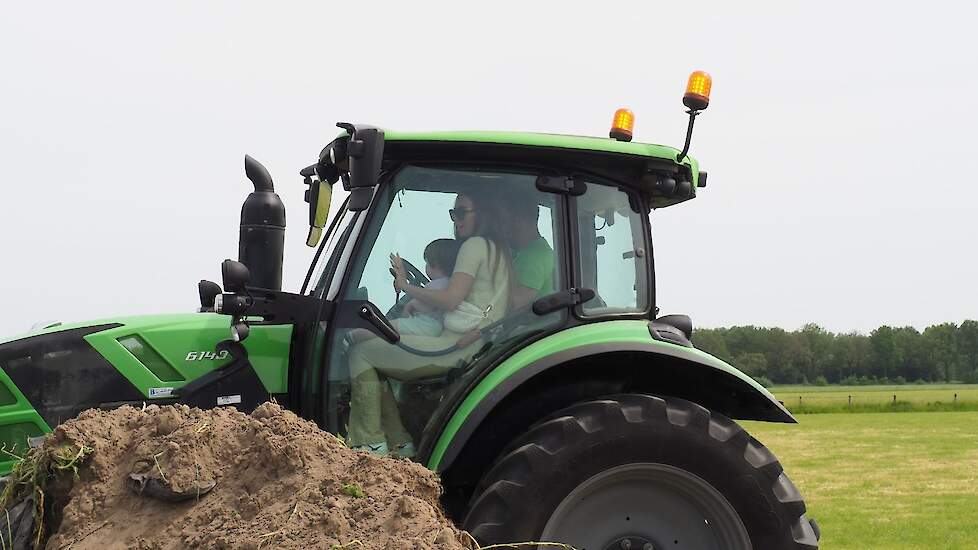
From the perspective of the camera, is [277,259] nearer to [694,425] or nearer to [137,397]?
[137,397]

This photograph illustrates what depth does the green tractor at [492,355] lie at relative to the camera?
14.2 feet

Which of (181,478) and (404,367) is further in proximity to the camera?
(404,367)

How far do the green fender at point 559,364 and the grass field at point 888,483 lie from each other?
7.46m

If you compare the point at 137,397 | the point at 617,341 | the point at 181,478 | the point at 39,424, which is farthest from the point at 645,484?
the point at 39,424

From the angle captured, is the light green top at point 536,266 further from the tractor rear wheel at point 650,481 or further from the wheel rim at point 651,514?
the wheel rim at point 651,514

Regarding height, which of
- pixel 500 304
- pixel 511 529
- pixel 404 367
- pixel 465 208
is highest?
pixel 465 208

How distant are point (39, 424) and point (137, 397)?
46 centimetres

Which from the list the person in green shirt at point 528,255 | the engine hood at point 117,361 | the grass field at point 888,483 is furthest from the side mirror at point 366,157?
the grass field at point 888,483

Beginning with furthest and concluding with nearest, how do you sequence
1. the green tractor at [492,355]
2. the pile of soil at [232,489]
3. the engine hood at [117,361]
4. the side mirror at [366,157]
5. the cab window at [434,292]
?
the engine hood at [117,361] < the cab window at [434,292] < the green tractor at [492,355] < the side mirror at [366,157] < the pile of soil at [232,489]

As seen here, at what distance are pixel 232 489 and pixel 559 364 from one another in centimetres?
160

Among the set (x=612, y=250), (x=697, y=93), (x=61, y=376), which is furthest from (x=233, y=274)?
(x=697, y=93)

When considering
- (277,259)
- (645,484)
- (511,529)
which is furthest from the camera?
(277,259)

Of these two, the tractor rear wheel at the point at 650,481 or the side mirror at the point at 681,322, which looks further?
the side mirror at the point at 681,322

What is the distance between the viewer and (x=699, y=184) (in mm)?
5281
